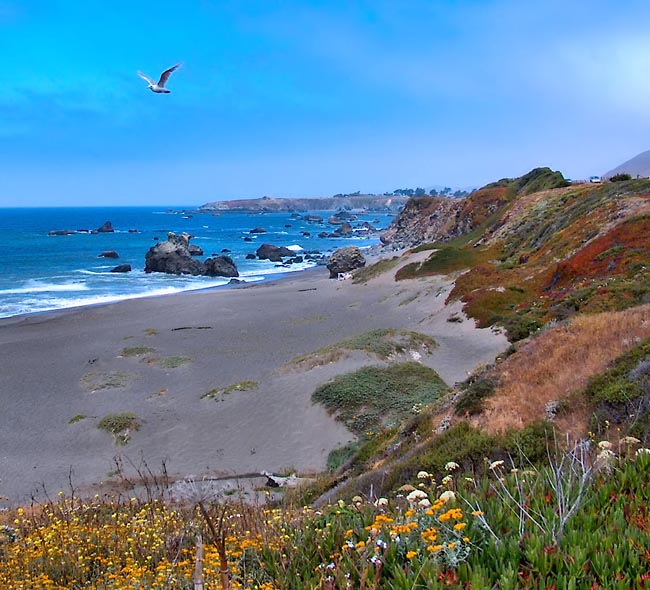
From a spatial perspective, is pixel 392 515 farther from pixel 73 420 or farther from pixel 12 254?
pixel 12 254

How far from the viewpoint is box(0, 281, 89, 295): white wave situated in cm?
5266

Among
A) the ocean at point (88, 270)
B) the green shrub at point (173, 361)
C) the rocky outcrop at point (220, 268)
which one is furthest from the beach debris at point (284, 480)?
the rocky outcrop at point (220, 268)

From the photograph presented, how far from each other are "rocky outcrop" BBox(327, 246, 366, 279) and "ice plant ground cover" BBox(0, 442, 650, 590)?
183ft

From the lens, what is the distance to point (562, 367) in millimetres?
9844

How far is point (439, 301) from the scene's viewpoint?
3450cm

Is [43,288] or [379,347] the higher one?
[379,347]

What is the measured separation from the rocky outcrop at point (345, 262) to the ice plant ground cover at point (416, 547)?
2202 inches

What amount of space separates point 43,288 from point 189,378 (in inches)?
1519

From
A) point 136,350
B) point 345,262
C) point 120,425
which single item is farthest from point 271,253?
point 120,425

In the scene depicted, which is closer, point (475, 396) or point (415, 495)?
point (415, 495)

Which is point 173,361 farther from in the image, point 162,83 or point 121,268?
point 121,268

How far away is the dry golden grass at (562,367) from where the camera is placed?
8.90 m

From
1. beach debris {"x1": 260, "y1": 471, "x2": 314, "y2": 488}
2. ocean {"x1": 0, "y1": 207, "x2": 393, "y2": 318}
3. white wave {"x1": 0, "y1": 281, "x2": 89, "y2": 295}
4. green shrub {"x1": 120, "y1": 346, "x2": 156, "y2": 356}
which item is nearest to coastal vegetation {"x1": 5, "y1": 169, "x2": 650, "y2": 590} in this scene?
beach debris {"x1": 260, "y1": 471, "x2": 314, "y2": 488}

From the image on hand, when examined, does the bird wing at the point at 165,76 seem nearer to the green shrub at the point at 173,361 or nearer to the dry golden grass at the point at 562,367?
the dry golden grass at the point at 562,367
